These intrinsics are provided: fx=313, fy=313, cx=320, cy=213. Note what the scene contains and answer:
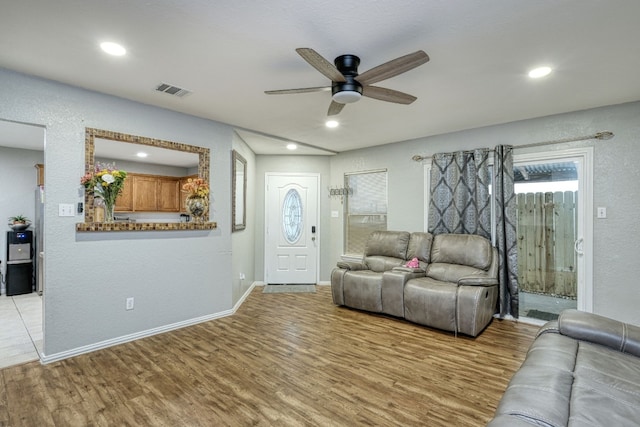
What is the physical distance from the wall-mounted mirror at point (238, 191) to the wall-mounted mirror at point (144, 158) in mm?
404

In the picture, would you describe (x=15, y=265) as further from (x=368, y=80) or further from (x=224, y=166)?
(x=368, y=80)

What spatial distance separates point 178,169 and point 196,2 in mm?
2944

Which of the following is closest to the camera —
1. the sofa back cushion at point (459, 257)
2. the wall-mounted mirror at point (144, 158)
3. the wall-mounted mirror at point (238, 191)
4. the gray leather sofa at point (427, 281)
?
the wall-mounted mirror at point (144, 158)

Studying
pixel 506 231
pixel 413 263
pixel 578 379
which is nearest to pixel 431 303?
pixel 413 263

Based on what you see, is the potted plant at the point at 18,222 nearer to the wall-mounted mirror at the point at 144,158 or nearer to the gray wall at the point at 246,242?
the wall-mounted mirror at the point at 144,158

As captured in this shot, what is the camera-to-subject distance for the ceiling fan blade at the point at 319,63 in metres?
1.72

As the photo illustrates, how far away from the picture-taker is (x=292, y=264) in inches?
229

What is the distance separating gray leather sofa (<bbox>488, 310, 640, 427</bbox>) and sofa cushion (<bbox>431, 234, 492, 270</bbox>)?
1799mm

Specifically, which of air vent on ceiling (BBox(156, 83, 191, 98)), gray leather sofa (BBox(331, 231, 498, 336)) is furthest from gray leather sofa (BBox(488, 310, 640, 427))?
air vent on ceiling (BBox(156, 83, 191, 98))

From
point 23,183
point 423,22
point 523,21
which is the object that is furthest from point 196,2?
point 23,183

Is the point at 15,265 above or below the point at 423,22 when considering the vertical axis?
below

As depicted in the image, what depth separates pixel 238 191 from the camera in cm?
448

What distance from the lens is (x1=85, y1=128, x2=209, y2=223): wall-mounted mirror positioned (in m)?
2.98

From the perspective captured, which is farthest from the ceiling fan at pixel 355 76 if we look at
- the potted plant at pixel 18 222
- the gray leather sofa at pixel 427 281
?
Answer: the potted plant at pixel 18 222
